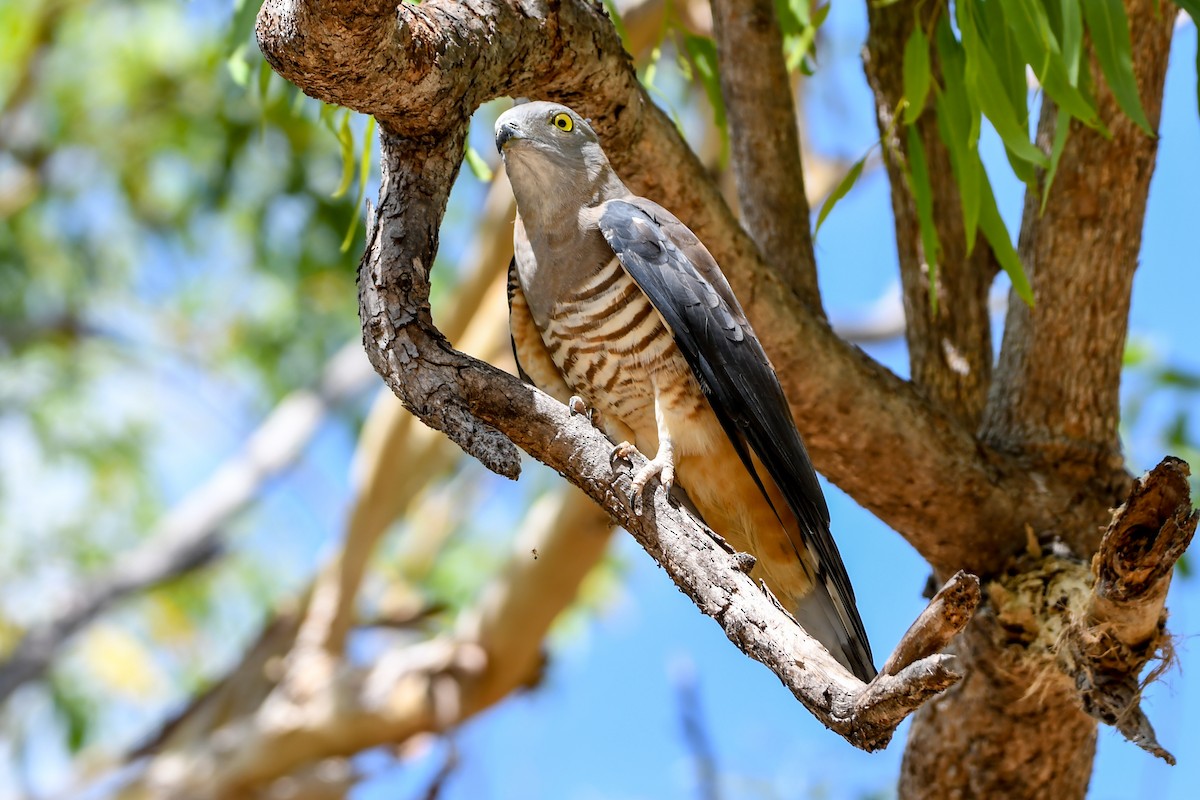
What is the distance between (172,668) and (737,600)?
8438 mm

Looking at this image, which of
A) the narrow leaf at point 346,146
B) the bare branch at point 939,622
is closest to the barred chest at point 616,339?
the narrow leaf at point 346,146

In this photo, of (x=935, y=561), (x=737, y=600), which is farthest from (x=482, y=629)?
(x=737, y=600)

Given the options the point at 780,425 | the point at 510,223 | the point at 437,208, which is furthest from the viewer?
the point at 510,223

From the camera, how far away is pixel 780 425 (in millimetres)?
2943

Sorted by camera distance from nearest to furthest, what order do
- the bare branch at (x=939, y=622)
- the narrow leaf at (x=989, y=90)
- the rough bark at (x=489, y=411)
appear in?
the bare branch at (x=939, y=622)
the rough bark at (x=489, y=411)
the narrow leaf at (x=989, y=90)

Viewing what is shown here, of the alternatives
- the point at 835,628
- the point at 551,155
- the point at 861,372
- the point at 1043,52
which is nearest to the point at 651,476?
the point at 835,628

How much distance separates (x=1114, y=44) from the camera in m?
2.98

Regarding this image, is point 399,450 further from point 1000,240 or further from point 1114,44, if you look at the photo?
point 1114,44

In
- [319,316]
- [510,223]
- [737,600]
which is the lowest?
[737,600]

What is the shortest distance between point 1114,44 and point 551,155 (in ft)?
4.57

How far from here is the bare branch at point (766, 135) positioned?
3.73 metres

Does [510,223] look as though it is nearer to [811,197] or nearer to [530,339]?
[811,197]

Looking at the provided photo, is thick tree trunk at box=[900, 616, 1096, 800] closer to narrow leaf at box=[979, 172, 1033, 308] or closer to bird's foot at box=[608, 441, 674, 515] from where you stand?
narrow leaf at box=[979, 172, 1033, 308]

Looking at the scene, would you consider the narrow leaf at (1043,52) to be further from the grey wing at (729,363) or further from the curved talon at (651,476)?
the curved talon at (651,476)
